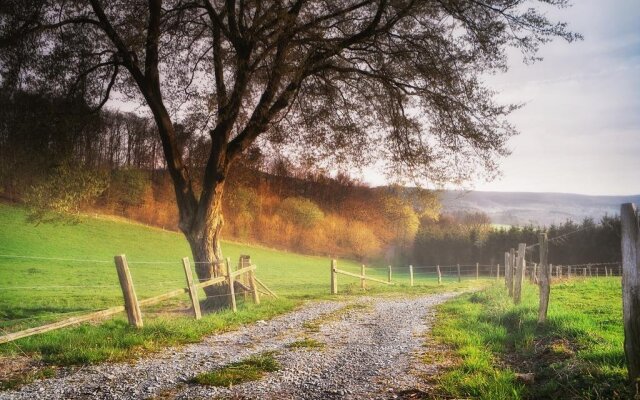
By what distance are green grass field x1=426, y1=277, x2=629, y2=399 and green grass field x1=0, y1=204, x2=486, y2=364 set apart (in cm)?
544

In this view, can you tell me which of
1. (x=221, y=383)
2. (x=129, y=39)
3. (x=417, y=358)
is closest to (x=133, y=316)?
(x=221, y=383)

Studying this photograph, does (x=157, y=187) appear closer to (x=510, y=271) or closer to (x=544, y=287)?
(x=510, y=271)

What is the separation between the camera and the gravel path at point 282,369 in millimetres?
6059

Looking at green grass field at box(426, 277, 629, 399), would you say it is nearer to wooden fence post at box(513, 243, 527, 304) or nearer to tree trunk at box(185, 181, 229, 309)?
wooden fence post at box(513, 243, 527, 304)

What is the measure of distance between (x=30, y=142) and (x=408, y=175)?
1245 cm

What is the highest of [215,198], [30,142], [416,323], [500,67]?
[500,67]

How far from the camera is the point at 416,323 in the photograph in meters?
12.3

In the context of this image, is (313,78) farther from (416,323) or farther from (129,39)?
(416,323)

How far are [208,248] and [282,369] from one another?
9127mm

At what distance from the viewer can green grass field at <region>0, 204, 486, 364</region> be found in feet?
28.9

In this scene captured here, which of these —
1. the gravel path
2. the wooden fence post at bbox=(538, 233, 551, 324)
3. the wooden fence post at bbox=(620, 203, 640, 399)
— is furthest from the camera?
the wooden fence post at bbox=(538, 233, 551, 324)

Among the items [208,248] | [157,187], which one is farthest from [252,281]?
[157,187]

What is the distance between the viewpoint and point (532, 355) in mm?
7770

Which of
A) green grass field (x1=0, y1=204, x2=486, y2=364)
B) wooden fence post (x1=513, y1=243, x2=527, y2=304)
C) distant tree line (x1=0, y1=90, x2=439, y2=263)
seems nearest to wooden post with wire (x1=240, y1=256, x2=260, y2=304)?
green grass field (x1=0, y1=204, x2=486, y2=364)
